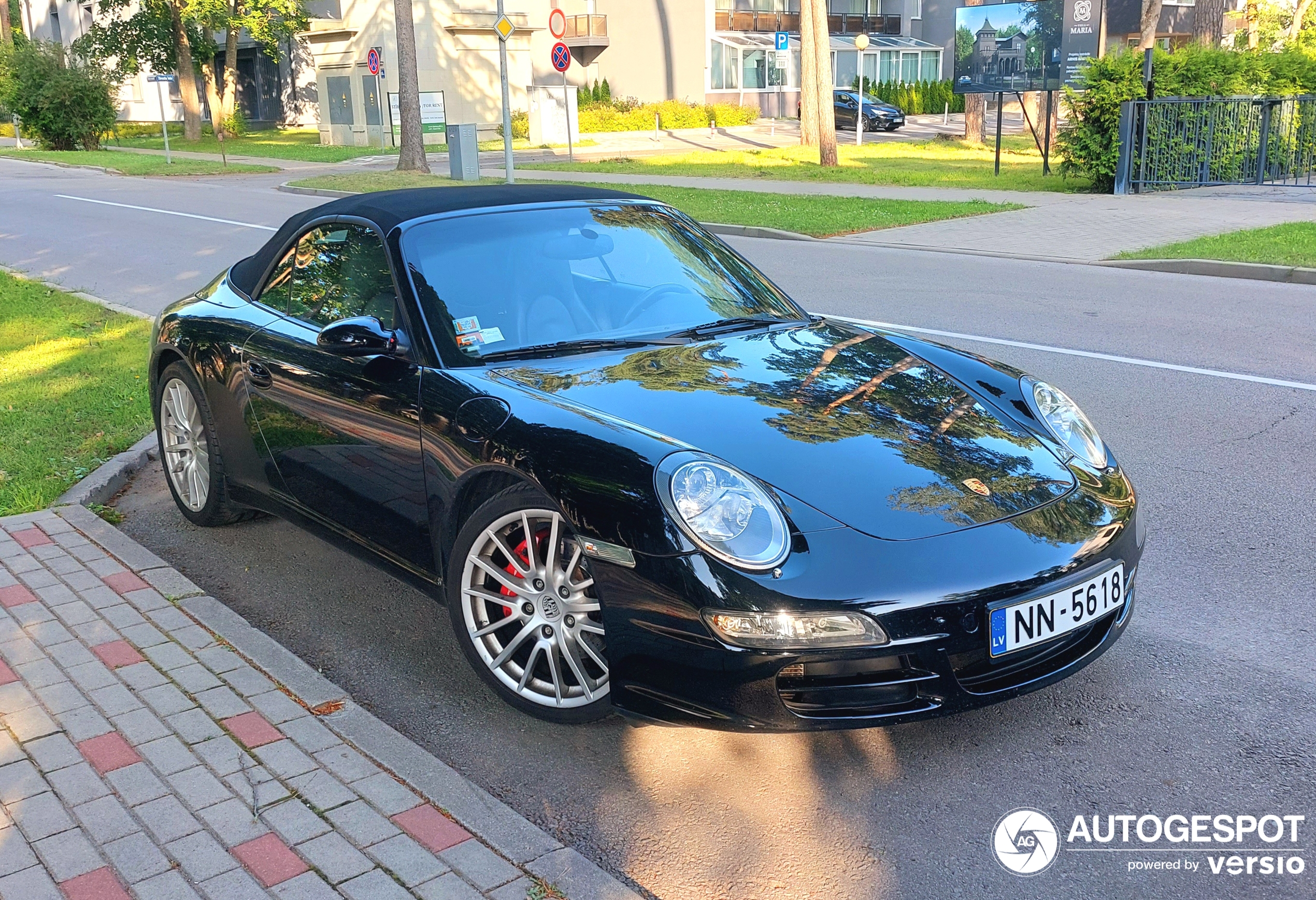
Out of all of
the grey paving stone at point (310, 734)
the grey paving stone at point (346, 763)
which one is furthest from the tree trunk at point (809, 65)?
the grey paving stone at point (346, 763)

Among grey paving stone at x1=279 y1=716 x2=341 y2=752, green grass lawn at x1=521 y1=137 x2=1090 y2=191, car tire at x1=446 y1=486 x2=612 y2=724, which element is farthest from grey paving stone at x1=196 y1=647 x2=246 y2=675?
green grass lawn at x1=521 y1=137 x2=1090 y2=191

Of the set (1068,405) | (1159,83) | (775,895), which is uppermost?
(1159,83)

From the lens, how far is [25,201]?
918 inches

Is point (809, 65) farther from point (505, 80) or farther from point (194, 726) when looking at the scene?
point (194, 726)

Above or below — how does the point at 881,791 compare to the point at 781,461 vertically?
below

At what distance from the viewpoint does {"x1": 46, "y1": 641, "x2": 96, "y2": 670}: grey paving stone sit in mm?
3939

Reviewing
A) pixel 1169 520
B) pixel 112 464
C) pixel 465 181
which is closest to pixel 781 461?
pixel 1169 520

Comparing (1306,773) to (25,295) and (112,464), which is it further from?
(25,295)

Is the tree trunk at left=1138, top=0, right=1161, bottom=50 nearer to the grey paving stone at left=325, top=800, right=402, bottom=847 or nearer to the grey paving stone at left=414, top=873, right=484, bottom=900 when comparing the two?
the grey paving stone at left=325, top=800, right=402, bottom=847

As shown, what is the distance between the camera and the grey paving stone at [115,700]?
11.9 feet

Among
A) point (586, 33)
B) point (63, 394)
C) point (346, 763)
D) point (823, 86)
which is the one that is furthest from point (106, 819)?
point (586, 33)

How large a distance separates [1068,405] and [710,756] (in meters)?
1.74

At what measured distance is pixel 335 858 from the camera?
2.86m

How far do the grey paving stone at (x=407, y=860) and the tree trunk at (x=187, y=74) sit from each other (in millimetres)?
47448
